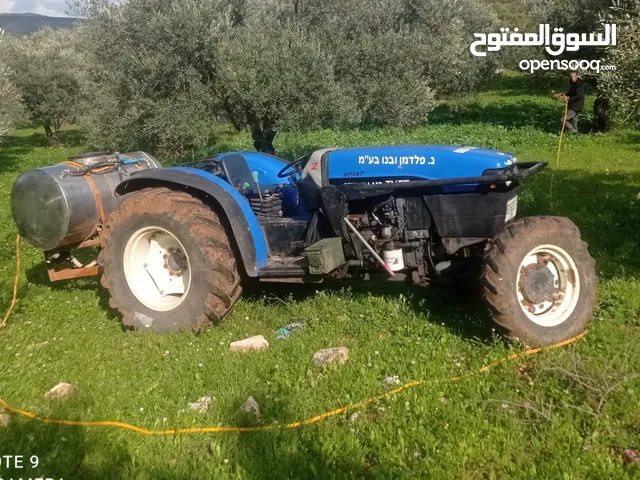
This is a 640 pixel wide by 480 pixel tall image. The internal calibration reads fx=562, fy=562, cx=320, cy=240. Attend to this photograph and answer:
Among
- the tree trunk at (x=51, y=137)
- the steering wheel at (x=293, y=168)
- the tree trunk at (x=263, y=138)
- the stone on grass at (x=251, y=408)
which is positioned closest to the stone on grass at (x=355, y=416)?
the stone on grass at (x=251, y=408)

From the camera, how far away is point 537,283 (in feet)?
A: 12.3

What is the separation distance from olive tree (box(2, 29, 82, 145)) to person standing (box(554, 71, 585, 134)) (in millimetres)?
15740

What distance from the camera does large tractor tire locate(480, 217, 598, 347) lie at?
3578 millimetres

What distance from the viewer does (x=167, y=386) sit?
361 cm

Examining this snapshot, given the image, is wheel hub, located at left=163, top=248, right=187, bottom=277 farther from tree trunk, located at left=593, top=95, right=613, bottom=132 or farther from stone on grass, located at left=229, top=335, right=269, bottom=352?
tree trunk, located at left=593, top=95, right=613, bottom=132

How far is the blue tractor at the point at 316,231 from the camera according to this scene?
12.3ft

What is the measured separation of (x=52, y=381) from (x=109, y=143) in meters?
7.31

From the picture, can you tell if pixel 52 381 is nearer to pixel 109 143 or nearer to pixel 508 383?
pixel 508 383

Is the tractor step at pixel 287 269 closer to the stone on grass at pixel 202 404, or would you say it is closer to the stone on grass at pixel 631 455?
the stone on grass at pixel 202 404

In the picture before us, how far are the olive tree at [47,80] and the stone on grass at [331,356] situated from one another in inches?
740

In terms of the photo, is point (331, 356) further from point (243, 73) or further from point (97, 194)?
point (243, 73)

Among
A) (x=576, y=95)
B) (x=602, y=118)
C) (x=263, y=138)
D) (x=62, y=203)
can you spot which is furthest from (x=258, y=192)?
(x=602, y=118)

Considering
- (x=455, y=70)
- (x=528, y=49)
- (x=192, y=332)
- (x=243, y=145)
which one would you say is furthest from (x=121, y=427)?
(x=528, y=49)

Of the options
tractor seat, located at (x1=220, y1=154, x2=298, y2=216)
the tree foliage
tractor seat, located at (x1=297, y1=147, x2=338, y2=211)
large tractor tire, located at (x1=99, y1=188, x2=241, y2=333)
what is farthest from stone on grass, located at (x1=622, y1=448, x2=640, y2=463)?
the tree foliage
